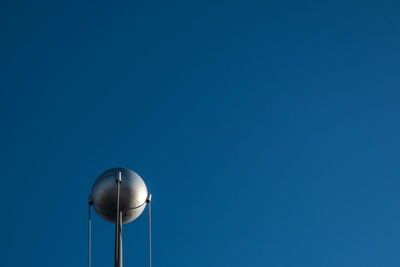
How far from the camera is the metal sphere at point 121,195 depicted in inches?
477

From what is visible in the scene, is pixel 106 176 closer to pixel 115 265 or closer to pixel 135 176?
pixel 135 176

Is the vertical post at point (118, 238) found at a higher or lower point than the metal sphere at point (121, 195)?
lower

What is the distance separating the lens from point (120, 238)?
452 inches

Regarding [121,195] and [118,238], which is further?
[121,195]

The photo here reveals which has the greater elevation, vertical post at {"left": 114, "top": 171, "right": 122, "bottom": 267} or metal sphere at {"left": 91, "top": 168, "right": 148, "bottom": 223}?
metal sphere at {"left": 91, "top": 168, "right": 148, "bottom": 223}

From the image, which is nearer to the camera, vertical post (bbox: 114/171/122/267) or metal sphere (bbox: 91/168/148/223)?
vertical post (bbox: 114/171/122/267)

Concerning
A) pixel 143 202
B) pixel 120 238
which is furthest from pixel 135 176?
pixel 120 238

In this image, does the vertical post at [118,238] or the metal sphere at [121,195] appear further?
the metal sphere at [121,195]

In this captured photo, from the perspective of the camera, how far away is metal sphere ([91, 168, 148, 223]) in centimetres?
1211

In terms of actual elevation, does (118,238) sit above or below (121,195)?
below

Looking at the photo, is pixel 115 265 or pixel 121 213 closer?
pixel 115 265

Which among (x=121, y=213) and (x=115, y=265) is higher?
(x=121, y=213)

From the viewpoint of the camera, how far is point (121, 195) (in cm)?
1211

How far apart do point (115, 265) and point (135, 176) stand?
7.15 ft
